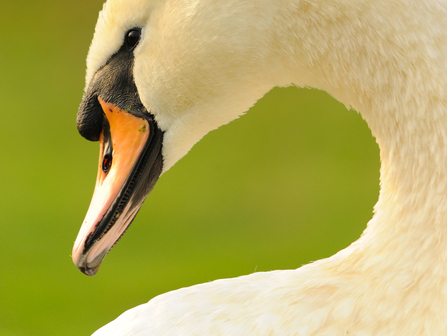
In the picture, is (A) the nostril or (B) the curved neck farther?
(A) the nostril

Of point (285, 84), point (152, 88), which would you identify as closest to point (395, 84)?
point (285, 84)

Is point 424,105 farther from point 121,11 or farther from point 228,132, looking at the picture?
point 228,132

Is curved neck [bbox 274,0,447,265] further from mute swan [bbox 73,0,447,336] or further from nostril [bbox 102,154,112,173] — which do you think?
nostril [bbox 102,154,112,173]

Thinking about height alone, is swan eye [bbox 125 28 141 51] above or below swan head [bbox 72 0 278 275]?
above

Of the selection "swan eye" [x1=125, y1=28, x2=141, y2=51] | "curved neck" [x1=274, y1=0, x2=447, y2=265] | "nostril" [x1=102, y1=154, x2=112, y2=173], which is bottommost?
"curved neck" [x1=274, y1=0, x2=447, y2=265]

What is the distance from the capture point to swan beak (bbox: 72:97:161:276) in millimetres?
671

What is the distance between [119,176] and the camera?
0.69 metres

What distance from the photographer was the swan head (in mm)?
597

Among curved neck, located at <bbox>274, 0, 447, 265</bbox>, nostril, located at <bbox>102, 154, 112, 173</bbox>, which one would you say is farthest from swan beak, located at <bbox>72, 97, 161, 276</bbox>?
curved neck, located at <bbox>274, 0, 447, 265</bbox>

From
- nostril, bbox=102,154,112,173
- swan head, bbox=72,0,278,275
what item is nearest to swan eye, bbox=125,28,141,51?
swan head, bbox=72,0,278,275

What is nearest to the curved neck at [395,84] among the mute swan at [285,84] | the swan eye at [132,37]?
the mute swan at [285,84]

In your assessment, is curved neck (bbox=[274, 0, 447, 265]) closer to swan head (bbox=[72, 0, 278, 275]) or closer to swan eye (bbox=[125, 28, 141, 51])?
swan head (bbox=[72, 0, 278, 275])

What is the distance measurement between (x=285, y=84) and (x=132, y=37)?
178 mm

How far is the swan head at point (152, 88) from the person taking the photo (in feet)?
1.96
